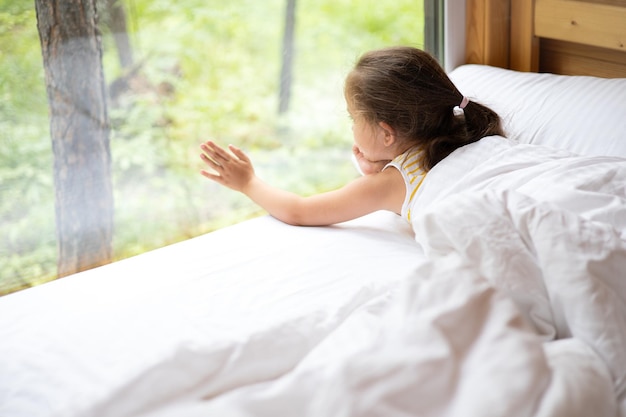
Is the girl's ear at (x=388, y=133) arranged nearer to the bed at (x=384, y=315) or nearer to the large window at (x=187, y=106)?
the bed at (x=384, y=315)

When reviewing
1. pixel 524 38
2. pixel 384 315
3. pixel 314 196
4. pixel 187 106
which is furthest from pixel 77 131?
pixel 524 38

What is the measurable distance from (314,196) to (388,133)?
0.22 m

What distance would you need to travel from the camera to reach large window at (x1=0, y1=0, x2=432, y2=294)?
4.79ft

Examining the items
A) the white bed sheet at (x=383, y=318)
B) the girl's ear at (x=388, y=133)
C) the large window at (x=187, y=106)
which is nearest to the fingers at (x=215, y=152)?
the large window at (x=187, y=106)

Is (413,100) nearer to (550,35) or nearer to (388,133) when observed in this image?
(388,133)

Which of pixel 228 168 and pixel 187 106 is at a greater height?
pixel 187 106

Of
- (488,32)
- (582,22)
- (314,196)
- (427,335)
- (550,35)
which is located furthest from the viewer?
(488,32)

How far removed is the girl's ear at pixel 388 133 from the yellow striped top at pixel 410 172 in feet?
0.13

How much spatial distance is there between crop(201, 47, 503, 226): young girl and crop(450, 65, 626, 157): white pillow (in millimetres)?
119

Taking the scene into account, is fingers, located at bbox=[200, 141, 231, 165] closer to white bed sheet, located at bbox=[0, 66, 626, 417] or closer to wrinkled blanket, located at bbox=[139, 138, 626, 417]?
white bed sheet, located at bbox=[0, 66, 626, 417]

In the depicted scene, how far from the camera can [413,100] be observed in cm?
141

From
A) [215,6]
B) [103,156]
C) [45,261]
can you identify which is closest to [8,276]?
[45,261]

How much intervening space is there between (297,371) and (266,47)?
1.11 metres

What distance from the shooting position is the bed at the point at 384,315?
0.83 m
